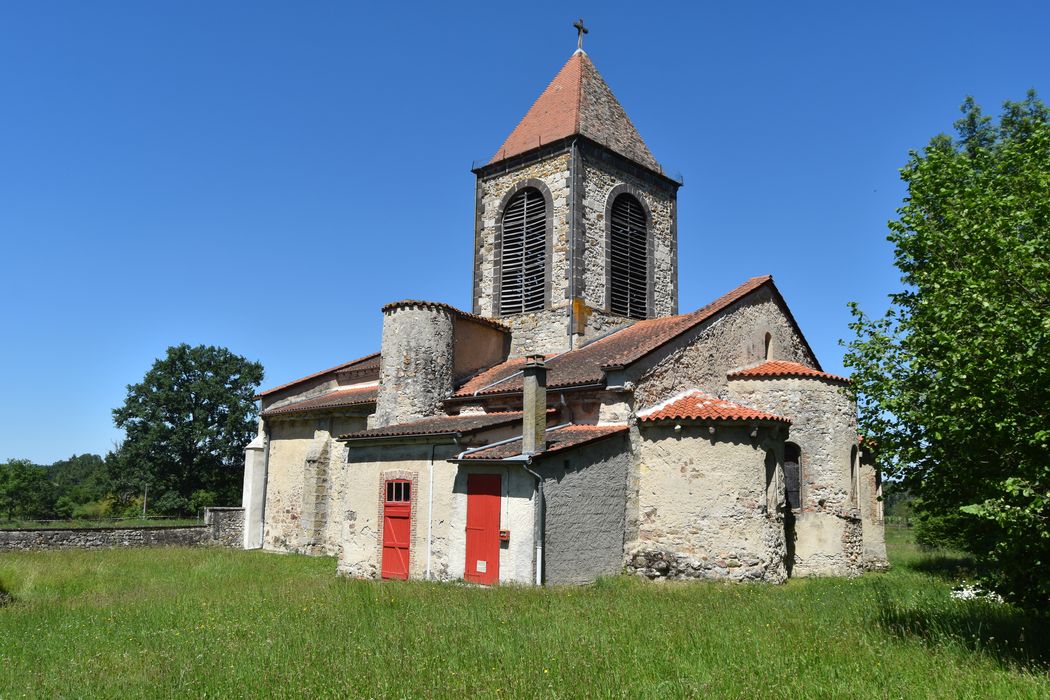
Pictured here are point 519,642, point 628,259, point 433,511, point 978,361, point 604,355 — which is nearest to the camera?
point 978,361

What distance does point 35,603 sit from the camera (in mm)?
12469

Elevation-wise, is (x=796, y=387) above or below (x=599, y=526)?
above

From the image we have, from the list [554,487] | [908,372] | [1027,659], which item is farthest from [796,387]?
[1027,659]

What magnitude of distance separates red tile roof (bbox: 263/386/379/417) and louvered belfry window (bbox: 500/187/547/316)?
503 cm

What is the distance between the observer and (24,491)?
2060 inches

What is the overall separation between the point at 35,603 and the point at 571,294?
1468cm

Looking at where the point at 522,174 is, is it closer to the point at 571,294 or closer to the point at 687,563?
the point at 571,294

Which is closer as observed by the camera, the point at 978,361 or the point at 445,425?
the point at 978,361

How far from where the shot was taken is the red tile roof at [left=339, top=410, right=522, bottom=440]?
51.4 ft

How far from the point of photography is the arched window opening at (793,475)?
16.9m

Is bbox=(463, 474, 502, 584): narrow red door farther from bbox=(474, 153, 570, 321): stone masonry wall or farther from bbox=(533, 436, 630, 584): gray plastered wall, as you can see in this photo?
bbox=(474, 153, 570, 321): stone masonry wall

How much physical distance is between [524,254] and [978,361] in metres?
16.6

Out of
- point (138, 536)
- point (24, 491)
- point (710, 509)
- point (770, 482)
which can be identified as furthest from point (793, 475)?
point (24, 491)

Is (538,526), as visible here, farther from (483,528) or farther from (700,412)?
(700,412)
